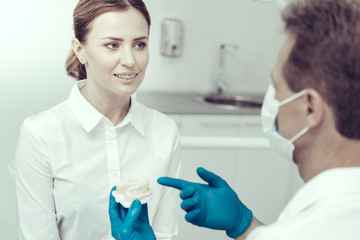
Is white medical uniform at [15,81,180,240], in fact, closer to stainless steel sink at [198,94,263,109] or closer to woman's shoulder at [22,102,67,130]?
woman's shoulder at [22,102,67,130]

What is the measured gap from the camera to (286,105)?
1009 millimetres

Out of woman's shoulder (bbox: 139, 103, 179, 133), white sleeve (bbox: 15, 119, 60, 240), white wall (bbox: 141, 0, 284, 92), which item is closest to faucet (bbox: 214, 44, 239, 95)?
white wall (bbox: 141, 0, 284, 92)

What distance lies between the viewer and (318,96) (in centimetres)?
92

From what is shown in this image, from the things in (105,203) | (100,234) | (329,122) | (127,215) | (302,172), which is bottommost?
(100,234)

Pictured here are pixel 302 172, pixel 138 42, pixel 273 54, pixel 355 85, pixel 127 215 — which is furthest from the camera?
pixel 273 54

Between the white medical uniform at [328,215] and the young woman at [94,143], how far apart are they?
25.8 inches

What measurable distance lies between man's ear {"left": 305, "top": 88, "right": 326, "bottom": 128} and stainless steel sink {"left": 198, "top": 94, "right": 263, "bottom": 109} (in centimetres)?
210

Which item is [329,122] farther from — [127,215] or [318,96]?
[127,215]

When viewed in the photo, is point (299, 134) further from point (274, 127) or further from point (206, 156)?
point (206, 156)

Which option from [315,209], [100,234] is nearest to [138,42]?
[100,234]

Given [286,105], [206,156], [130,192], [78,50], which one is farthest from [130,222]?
[206,156]

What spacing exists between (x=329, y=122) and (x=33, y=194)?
907mm

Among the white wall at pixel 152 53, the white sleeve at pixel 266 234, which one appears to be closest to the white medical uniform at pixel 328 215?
the white sleeve at pixel 266 234

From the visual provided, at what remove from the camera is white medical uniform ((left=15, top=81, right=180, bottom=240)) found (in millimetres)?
1363
